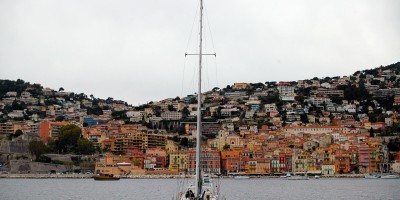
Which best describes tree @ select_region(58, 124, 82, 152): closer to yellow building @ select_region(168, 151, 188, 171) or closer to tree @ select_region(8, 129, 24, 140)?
tree @ select_region(8, 129, 24, 140)

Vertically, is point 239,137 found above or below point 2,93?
below

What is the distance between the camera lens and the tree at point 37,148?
292 feet

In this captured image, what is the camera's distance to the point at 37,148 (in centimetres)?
8869

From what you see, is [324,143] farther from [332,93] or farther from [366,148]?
[332,93]

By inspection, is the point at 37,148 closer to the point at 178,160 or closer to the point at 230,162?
the point at 178,160

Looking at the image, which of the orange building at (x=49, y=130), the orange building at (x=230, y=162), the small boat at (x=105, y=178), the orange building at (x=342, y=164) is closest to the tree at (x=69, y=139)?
the orange building at (x=49, y=130)

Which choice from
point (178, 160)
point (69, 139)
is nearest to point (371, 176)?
point (178, 160)

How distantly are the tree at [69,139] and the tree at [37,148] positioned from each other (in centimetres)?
267

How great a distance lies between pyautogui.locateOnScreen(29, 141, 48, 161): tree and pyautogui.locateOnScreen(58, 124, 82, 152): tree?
267cm

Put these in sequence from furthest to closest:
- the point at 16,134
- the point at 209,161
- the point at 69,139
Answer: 1. the point at 16,134
2. the point at 69,139
3. the point at 209,161

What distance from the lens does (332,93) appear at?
133000mm

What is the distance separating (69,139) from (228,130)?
24300mm

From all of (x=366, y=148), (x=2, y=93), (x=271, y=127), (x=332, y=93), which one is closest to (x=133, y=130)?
(x=271, y=127)

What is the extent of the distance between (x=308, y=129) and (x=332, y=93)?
90.4 feet
